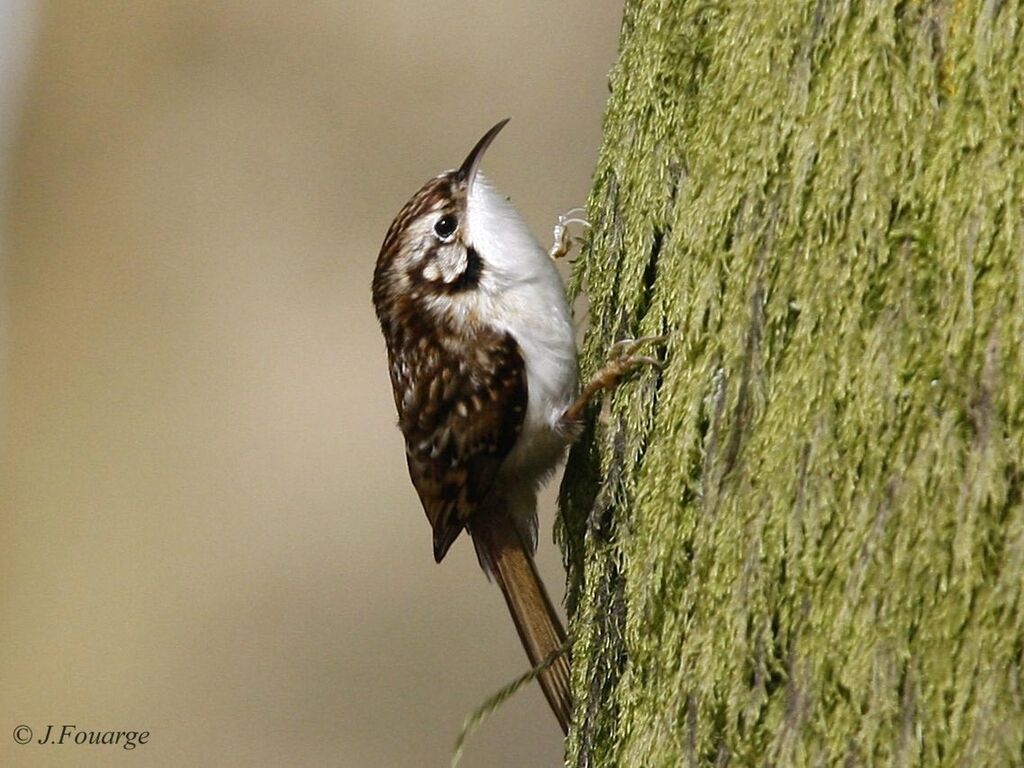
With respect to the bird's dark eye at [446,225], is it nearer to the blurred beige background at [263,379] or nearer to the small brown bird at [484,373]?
the small brown bird at [484,373]

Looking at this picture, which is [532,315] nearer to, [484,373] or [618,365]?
[484,373]

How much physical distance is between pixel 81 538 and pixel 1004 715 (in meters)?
3.69

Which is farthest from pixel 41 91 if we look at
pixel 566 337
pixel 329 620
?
pixel 566 337

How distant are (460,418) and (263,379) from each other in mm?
2002

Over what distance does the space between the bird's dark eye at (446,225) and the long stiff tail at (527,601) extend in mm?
516

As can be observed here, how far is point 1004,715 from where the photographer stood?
1.15 metres

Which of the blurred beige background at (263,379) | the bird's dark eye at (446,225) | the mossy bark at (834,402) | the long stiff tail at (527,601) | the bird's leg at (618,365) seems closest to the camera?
the mossy bark at (834,402)

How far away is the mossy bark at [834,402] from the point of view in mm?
1194

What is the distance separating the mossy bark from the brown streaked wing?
53cm

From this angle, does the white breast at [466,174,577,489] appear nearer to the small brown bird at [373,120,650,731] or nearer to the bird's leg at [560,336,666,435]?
the small brown bird at [373,120,650,731]

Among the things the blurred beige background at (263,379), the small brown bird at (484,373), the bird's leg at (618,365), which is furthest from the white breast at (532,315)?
the blurred beige background at (263,379)

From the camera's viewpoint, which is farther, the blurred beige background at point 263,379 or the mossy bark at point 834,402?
the blurred beige background at point 263,379

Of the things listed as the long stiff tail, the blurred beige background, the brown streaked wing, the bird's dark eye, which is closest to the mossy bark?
the long stiff tail

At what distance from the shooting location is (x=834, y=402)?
130 centimetres
